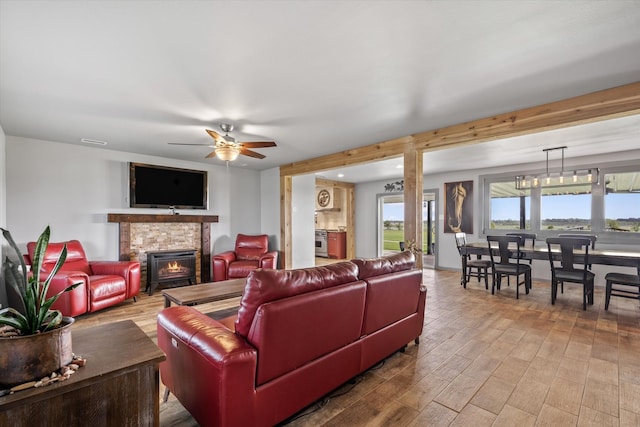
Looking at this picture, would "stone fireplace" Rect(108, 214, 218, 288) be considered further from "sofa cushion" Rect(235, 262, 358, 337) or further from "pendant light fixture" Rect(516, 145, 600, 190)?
"pendant light fixture" Rect(516, 145, 600, 190)

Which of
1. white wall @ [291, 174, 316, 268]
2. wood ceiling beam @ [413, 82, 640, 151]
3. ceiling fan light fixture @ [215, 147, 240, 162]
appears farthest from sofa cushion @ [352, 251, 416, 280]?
white wall @ [291, 174, 316, 268]

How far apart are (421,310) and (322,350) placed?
1386 millimetres

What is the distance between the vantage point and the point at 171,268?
17.1ft

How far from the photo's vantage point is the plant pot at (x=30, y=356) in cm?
102

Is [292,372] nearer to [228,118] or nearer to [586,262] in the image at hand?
[228,118]

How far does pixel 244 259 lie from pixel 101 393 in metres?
4.61

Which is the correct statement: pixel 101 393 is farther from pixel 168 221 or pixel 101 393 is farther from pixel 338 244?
pixel 338 244

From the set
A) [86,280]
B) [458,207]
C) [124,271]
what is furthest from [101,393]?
[458,207]

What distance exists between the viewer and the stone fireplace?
5031mm

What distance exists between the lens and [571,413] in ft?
6.12

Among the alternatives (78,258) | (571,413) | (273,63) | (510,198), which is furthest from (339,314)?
(510,198)

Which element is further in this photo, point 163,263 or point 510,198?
point 510,198

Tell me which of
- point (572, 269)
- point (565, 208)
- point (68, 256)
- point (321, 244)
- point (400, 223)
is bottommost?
point (321, 244)

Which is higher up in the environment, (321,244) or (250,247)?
(250,247)
